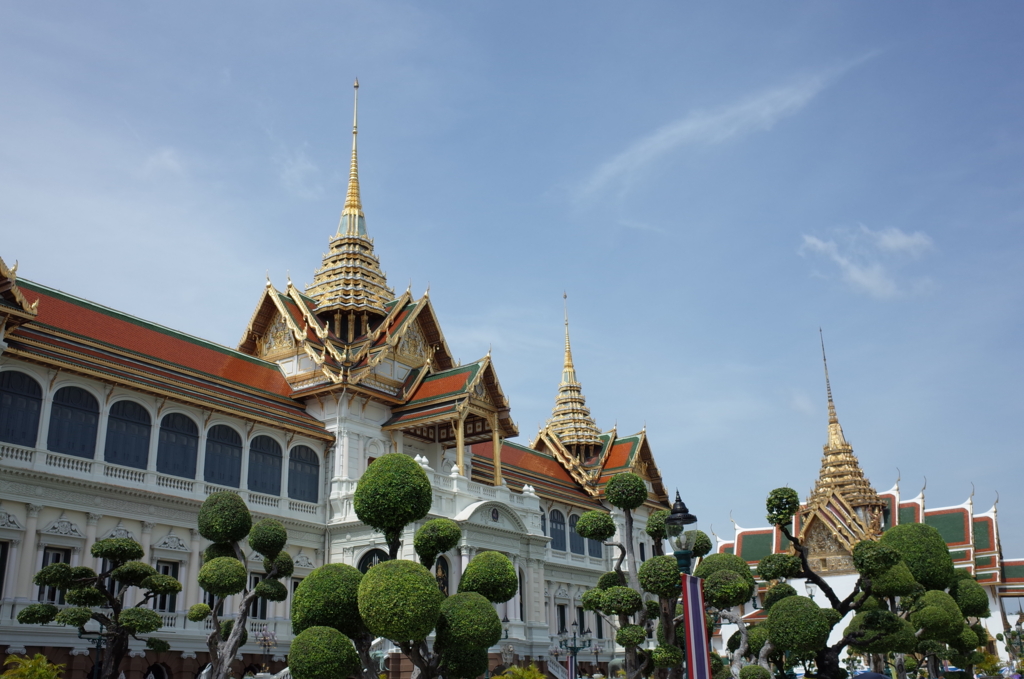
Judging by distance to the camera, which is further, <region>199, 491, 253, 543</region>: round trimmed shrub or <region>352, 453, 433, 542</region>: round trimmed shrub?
<region>199, 491, 253, 543</region>: round trimmed shrub

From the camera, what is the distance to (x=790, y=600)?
19.6m

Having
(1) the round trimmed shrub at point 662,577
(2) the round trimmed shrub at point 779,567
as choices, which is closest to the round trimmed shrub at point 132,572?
(1) the round trimmed shrub at point 662,577

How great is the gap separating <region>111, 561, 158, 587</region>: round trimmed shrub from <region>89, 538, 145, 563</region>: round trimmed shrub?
22cm

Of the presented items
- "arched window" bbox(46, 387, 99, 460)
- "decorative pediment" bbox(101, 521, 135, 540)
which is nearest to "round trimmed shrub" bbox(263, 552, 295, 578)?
"decorative pediment" bbox(101, 521, 135, 540)

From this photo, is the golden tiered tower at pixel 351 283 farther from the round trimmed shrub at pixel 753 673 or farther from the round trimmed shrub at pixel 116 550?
the round trimmed shrub at pixel 753 673

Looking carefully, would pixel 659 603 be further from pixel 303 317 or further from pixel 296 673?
pixel 303 317

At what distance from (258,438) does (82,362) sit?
6.33m

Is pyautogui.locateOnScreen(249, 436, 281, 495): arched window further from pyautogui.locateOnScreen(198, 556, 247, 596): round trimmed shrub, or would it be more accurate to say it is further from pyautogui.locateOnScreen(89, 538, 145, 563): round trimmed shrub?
pyautogui.locateOnScreen(198, 556, 247, 596): round trimmed shrub

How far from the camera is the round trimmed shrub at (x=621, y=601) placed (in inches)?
708

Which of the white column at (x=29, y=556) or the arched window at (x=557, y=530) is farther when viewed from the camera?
the arched window at (x=557, y=530)

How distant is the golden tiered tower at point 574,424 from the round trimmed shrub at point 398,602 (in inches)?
1414

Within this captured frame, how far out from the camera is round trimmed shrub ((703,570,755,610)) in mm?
17969

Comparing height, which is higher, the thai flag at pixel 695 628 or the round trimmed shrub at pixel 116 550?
the round trimmed shrub at pixel 116 550

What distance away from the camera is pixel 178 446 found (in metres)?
26.8
